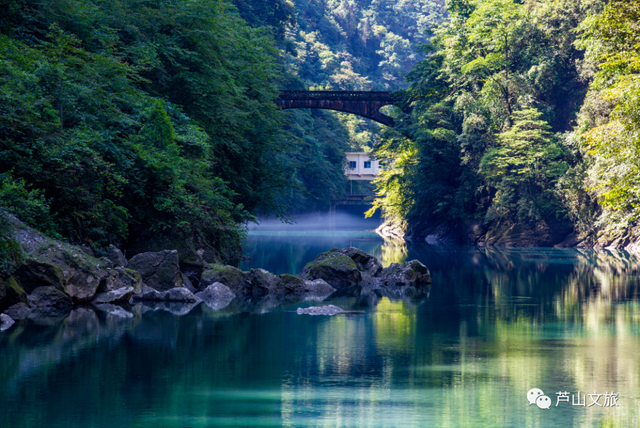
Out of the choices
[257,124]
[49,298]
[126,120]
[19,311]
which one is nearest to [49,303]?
[49,298]

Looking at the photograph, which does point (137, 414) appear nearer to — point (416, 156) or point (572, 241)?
point (572, 241)

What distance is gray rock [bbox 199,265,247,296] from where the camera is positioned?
18.1 meters

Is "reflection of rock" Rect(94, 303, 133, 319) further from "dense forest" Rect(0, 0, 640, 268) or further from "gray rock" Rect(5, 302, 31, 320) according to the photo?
"dense forest" Rect(0, 0, 640, 268)

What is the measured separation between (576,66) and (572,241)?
9449 millimetres

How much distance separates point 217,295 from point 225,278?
4.35 ft

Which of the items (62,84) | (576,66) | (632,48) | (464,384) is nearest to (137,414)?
(464,384)

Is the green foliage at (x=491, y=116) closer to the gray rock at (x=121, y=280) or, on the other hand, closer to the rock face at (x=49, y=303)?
the gray rock at (x=121, y=280)

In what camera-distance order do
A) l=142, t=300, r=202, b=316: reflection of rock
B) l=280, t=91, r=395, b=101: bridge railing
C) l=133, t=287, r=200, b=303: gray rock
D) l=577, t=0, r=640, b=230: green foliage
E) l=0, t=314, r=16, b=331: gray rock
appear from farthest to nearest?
l=280, t=91, r=395, b=101: bridge railing < l=577, t=0, r=640, b=230: green foliage < l=133, t=287, r=200, b=303: gray rock < l=142, t=300, r=202, b=316: reflection of rock < l=0, t=314, r=16, b=331: gray rock

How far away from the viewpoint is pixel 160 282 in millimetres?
16984

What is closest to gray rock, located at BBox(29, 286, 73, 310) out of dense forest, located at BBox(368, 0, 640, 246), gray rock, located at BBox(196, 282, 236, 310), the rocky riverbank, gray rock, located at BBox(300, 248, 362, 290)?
the rocky riverbank

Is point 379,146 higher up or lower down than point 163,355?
higher up

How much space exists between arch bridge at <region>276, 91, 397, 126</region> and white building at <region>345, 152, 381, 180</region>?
2857 centimetres

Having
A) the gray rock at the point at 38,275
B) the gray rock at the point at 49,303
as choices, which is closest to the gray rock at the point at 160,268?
the gray rock at the point at 49,303

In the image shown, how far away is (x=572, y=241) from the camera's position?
1628 inches
